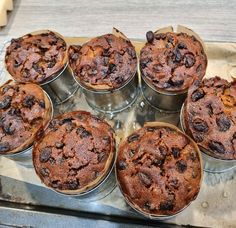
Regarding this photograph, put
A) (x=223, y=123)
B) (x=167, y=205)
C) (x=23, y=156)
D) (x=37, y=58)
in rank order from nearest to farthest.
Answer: (x=167, y=205)
(x=223, y=123)
(x=23, y=156)
(x=37, y=58)

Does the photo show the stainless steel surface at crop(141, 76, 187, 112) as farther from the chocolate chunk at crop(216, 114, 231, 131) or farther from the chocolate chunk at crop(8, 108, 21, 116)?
the chocolate chunk at crop(8, 108, 21, 116)

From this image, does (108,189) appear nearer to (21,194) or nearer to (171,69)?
(21,194)

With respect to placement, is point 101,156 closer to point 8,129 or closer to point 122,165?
point 122,165

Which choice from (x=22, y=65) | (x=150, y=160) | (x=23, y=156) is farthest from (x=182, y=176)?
(x=22, y=65)

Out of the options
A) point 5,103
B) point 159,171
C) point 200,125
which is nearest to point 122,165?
point 159,171

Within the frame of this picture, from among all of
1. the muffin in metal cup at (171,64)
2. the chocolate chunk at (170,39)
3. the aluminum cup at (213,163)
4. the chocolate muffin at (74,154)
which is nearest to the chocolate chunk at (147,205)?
the chocolate muffin at (74,154)
